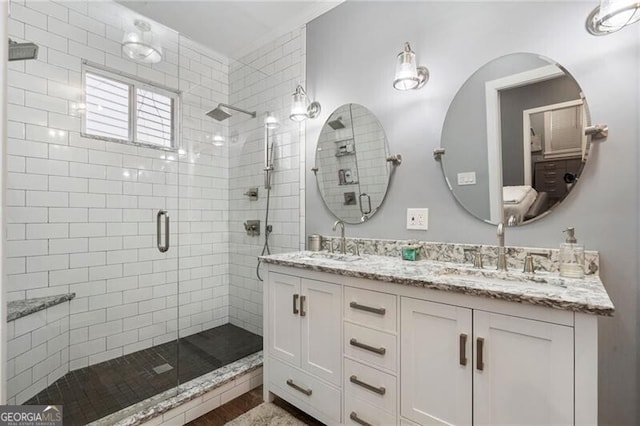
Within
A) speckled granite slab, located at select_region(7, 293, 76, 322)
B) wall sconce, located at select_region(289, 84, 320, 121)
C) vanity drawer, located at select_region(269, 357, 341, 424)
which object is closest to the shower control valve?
wall sconce, located at select_region(289, 84, 320, 121)

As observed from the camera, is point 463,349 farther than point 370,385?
No

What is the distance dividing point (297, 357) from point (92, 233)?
70.1 inches

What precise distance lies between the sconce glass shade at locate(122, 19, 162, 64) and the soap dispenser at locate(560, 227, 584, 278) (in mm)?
3107

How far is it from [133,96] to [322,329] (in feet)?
7.91

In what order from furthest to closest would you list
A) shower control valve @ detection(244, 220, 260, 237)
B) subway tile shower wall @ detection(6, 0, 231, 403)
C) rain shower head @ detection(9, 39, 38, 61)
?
1. shower control valve @ detection(244, 220, 260, 237)
2. subway tile shower wall @ detection(6, 0, 231, 403)
3. rain shower head @ detection(9, 39, 38, 61)

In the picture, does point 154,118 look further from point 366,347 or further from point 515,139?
point 515,139

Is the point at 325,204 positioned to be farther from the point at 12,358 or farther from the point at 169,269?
the point at 12,358

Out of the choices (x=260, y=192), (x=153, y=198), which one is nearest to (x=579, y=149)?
(x=260, y=192)

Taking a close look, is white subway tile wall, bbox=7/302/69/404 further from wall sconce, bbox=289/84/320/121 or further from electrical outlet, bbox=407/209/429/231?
electrical outlet, bbox=407/209/429/231

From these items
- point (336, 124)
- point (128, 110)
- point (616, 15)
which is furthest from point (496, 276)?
point (128, 110)

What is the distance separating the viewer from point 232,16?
8.24 feet

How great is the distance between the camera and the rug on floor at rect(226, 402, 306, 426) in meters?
1.71

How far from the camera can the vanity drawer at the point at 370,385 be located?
135 centimetres

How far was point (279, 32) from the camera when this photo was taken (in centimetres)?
266
